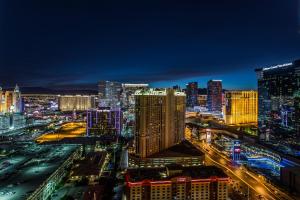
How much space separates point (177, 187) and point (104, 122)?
813 inches

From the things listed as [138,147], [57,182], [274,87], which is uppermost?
[274,87]

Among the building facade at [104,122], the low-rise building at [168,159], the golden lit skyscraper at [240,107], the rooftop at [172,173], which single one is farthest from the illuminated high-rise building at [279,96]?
the building facade at [104,122]

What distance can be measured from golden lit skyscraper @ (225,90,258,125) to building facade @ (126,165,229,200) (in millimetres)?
33909

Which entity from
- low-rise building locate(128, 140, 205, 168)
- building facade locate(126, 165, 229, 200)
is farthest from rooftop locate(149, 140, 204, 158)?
building facade locate(126, 165, 229, 200)

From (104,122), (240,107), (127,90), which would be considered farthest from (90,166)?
(127,90)

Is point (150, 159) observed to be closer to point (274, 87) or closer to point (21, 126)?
point (274, 87)

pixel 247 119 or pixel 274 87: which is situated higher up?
pixel 274 87

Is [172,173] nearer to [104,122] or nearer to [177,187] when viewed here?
[177,187]

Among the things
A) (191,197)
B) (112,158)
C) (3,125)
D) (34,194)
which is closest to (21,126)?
(3,125)

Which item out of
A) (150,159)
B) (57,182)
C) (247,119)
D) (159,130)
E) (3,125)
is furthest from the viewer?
(247,119)

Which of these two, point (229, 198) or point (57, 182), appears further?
point (57, 182)

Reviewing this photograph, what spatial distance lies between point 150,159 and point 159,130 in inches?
118

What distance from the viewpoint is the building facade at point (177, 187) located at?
1432 cm

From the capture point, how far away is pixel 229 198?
15.3 metres
